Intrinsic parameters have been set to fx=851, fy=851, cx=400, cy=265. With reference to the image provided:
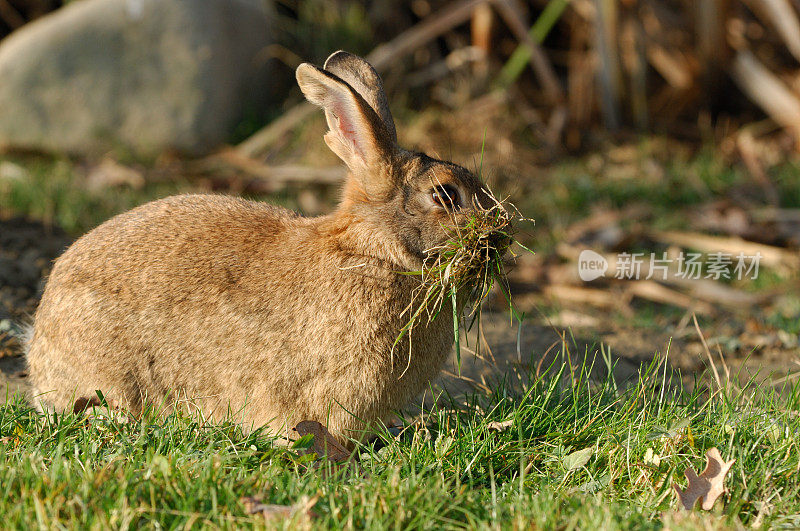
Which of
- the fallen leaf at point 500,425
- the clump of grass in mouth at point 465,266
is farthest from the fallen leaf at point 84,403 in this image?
the fallen leaf at point 500,425

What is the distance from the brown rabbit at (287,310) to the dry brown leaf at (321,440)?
0.04m

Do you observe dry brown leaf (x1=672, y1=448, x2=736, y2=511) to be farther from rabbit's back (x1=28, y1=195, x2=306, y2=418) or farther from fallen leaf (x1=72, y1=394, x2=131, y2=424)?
fallen leaf (x1=72, y1=394, x2=131, y2=424)

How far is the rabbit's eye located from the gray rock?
5.32 meters

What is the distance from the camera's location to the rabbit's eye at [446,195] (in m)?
3.19

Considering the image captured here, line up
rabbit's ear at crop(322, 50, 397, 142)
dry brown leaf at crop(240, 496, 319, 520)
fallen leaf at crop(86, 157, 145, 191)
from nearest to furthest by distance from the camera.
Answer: dry brown leaf at crop(240, 496, 319, 520) < rabbit's ear at crop(322, 50, 397, 142) < fallen leaf at crop(86, 157, 145, 191)

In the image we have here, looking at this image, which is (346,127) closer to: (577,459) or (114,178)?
(577,459)

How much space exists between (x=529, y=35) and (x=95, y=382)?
5844mm

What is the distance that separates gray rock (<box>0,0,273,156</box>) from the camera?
776cm

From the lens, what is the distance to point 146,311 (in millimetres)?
3236

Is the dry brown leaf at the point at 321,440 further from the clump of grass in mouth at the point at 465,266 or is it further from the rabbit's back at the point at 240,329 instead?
the clump of grass in mouth at the point at 465,266

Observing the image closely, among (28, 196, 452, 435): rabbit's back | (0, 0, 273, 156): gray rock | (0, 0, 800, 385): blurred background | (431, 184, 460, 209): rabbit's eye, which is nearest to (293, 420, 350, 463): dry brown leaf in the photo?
(28, 196, 452, 435): rabbit's back

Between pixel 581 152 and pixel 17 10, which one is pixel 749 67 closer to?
pixel 581 152

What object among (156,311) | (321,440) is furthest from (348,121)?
(321,440)

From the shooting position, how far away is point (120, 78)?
7.92 meters
